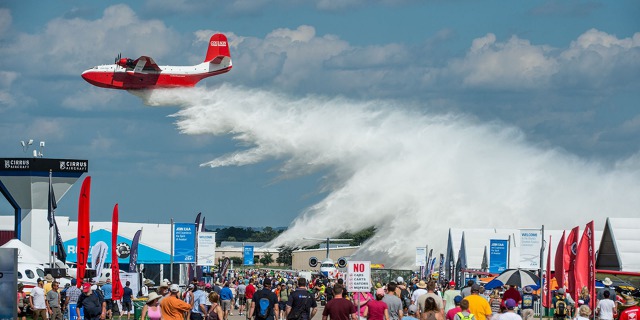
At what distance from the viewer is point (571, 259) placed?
27375 mm

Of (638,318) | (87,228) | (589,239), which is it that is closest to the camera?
(638,318)

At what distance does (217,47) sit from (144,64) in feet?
26.0

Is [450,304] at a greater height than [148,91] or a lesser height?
lesser

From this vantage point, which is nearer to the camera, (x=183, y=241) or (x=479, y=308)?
(x=479, y=308)

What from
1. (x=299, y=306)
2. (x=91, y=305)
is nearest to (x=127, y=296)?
(x=91, y=305)

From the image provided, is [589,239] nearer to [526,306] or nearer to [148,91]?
[526,306]

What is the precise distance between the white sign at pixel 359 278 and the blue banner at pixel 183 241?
2235 centimetres

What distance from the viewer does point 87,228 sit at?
108 feet

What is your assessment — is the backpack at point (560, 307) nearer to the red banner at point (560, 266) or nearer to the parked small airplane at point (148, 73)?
the red banner at point (560, 266)

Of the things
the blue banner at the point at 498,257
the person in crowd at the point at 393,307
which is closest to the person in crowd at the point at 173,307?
the person in crowd at the point at 393,307

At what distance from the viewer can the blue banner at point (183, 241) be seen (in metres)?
44.6

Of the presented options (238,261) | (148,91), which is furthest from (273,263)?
(148,91)

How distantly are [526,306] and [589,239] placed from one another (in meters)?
8.31

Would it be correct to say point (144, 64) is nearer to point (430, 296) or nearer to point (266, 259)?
point (430, 296)
